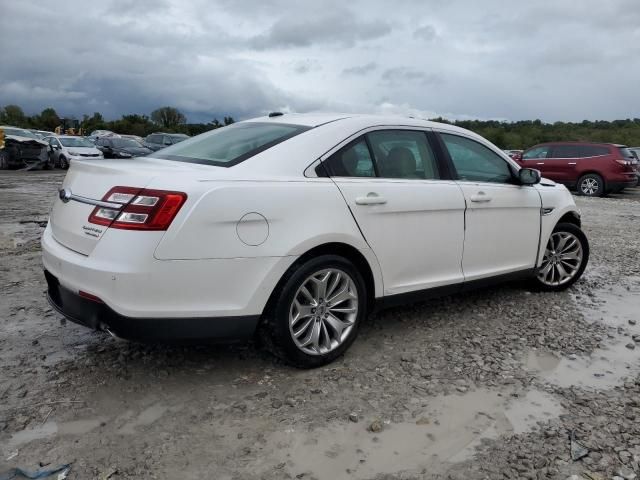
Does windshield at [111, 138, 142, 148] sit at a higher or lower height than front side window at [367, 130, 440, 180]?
lower

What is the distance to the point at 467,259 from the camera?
13.7 feet

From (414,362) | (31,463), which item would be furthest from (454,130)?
(31,463)

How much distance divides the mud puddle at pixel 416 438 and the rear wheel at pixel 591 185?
586 inches

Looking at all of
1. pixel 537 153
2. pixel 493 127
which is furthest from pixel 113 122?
pixel 537 153

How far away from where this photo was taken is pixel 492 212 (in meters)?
4.30

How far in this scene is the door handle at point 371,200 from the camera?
3.42 meters

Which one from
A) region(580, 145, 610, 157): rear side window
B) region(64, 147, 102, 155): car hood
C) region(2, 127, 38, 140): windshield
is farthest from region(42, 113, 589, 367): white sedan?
region(2, 127, 38, 140): windshield

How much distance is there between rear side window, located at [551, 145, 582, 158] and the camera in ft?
53.8

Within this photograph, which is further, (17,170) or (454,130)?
(17,170)

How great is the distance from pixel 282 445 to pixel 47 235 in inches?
79.4

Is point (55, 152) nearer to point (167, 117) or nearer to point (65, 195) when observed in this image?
point (65, 195)

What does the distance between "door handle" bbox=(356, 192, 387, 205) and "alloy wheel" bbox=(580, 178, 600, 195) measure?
1485cm

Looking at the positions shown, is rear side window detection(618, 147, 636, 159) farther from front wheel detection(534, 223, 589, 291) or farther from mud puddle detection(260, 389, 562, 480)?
mud puddle detection(260, 389, 562, 480)

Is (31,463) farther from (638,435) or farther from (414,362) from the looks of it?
(638,435)
